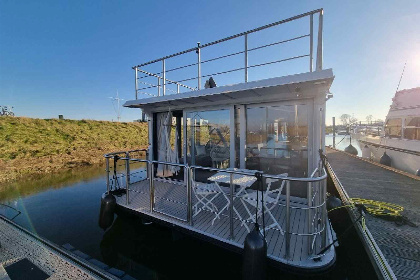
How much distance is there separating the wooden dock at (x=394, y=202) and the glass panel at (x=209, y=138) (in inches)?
144

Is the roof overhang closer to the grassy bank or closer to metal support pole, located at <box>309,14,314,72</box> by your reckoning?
metal support pole, located at <box>309,14,314,72</box>

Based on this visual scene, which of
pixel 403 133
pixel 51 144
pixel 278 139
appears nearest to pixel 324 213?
pixel 278 139

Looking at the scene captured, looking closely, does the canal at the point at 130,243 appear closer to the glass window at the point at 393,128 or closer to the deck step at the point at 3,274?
the deck step at the point at 3,274

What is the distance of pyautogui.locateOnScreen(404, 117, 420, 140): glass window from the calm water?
10267mm

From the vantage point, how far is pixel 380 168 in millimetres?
9352

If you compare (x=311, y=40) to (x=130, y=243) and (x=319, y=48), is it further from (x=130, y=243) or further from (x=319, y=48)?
(x=130, y=243)

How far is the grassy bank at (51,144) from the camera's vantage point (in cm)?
1337

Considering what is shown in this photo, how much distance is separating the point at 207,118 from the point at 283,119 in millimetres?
2266

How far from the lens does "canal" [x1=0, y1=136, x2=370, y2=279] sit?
3.73 meters

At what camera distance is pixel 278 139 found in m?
4.99

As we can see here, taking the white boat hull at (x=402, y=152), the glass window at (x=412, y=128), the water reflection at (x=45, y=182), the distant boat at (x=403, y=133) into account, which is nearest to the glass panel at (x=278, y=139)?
the distant boat at (x=403, y=133)

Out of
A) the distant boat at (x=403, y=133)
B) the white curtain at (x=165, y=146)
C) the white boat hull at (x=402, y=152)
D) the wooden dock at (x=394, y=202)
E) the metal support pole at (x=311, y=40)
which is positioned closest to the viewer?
the wooden dock at (x=394, y=202)

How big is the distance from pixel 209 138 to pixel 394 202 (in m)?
5.26

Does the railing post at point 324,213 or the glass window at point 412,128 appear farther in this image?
the glass window at point 412,128
